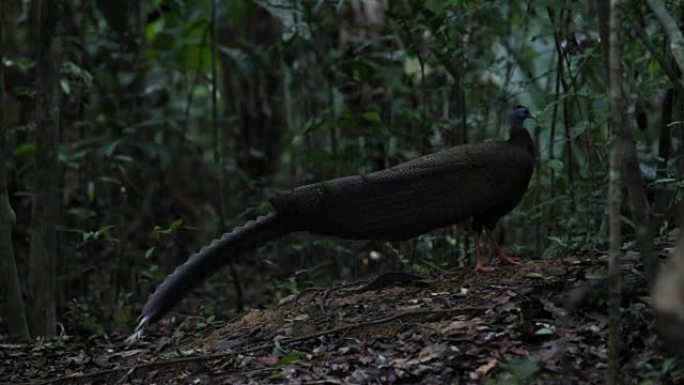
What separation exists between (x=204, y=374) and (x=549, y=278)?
5.88 ft

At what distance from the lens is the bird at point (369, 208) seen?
5.32 m

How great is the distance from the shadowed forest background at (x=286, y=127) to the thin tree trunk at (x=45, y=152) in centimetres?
1

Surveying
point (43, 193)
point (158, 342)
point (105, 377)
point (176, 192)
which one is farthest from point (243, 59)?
point (105, 377)

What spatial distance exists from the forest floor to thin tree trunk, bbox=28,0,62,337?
422mm

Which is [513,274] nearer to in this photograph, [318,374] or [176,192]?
[318,374]

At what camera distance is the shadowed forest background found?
603cm

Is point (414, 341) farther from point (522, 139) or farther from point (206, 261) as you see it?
point (522, 139)

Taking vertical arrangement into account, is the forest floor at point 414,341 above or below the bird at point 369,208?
below

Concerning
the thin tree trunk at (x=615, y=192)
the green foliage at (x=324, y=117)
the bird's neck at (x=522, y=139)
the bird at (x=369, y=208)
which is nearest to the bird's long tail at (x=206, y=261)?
the bird at (x=369, y=208)

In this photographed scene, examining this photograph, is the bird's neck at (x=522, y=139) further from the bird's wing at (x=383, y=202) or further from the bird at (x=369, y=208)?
the bird's wing at (x=383, y=202)

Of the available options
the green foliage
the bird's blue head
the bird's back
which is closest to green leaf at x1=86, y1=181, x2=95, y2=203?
the green foliage

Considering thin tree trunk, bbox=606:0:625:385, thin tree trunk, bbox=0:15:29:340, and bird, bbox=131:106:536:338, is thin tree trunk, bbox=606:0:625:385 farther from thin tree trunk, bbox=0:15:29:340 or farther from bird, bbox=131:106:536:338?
thin tree trunk, bbox=0:15:29:340

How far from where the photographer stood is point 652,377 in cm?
377

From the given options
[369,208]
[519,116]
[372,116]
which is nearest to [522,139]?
[519,116]
